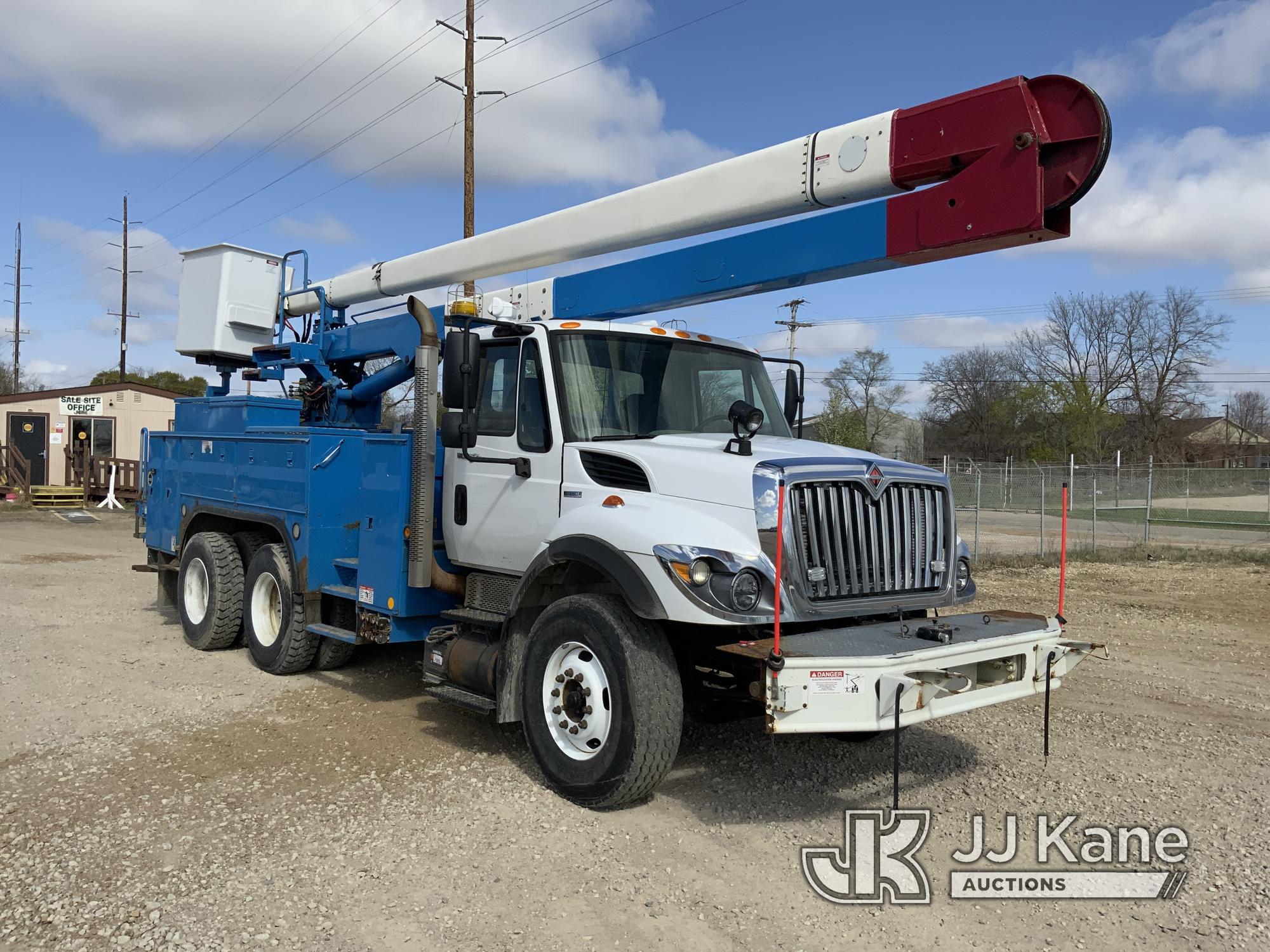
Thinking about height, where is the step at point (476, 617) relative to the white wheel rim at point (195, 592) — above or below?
above

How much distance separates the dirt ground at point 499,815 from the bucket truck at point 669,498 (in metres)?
0.44

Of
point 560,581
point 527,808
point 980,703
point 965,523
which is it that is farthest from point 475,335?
point 965,523

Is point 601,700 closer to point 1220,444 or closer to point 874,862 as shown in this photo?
point 874,862

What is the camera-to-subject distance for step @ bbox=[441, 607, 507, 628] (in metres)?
5.88

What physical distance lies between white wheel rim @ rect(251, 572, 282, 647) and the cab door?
8.41 feet

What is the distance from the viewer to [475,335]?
18.8 ft

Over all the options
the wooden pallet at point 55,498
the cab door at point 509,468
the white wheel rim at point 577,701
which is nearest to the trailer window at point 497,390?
the cab door at point 509,468

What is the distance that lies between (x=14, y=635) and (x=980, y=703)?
29.0 feet

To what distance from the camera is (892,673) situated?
4227 mm

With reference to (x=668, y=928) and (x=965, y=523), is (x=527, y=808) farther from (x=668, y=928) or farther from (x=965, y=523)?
(x=965, y=523)

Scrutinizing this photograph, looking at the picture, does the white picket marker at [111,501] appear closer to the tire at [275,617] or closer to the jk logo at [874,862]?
the tire at [275,617]

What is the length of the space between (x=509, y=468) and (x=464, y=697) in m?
1.37

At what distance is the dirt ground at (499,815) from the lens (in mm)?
3881

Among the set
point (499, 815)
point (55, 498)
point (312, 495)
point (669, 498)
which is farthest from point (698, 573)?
point (55, 498)
